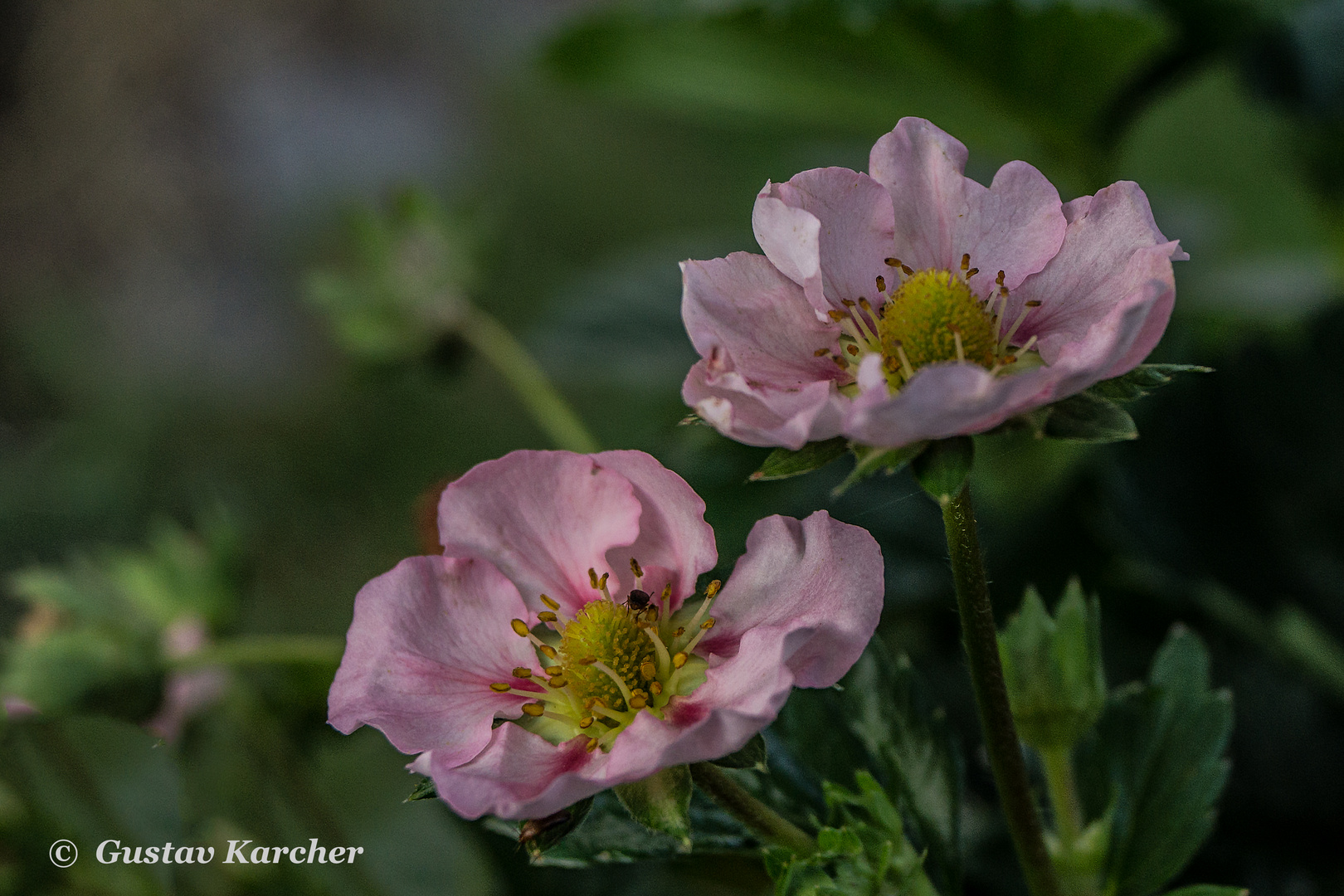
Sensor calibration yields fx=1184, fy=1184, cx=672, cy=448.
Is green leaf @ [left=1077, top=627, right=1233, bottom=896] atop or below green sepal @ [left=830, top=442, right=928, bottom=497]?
below

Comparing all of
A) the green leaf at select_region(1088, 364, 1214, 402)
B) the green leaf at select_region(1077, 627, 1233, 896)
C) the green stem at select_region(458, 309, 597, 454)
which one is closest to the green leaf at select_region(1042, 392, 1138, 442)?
the green leaf at select_region(1088, 364, 1214, 402)

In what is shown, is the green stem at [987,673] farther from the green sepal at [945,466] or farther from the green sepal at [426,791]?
the green sepal at [426,791]

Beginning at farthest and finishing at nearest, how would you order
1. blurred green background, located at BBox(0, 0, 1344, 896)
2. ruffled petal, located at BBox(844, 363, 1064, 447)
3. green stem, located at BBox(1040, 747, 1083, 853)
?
blurred green background, located at BBox(0, 0, 1344, 896) → green stem, located at BBox(1040, 747, 1083, 853) → ruffled petal, located at BBox(844, 363, 1064, 447)

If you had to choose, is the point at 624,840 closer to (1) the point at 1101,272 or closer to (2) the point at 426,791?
(2) the point at 426,791

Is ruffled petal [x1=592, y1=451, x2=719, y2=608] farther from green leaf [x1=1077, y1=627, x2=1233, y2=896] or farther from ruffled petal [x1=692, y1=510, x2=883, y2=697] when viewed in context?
green leaf [x1=1077, y1=627, x2=1233, y2=896]

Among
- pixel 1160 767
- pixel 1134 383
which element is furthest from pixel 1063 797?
pixel 1134 383

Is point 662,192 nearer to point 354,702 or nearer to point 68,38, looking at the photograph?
point 68,38

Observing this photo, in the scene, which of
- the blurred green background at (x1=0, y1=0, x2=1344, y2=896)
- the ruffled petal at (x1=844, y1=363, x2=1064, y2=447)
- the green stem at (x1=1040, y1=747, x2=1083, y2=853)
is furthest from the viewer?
the blurred green background at (x1=0, y1=0, x2=1344, y2=896)
